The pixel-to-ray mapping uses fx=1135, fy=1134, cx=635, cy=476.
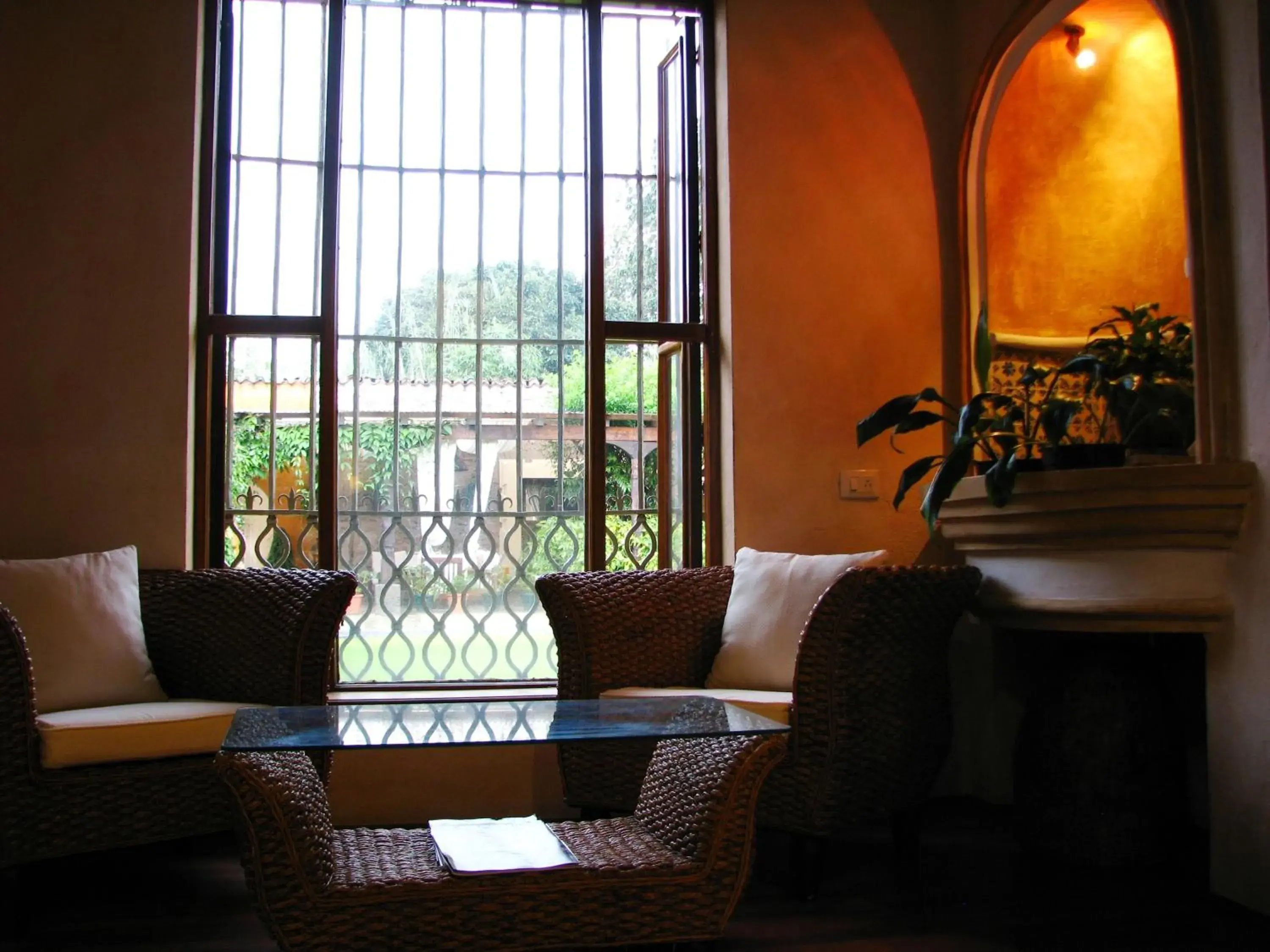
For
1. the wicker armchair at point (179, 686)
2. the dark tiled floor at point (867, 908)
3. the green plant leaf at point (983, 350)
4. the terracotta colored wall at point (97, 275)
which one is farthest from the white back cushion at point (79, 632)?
the green plant leaf at point (983, 350)

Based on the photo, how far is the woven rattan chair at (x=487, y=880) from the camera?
1.74m

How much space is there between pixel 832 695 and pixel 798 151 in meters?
2.08

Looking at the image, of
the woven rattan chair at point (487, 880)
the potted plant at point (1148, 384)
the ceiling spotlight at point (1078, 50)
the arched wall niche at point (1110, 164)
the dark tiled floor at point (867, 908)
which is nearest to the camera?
the woven rattan chair at point (487, 880)

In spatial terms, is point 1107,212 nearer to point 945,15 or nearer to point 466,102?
point 945,15

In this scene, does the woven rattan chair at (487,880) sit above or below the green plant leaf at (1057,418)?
below

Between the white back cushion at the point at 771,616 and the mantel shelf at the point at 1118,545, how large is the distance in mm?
412

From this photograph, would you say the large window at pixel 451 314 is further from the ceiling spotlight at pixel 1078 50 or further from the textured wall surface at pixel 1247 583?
the textured wall surface at pixel 1247 583

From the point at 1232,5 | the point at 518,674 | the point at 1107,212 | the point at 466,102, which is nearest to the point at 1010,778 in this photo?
the point at 518,674

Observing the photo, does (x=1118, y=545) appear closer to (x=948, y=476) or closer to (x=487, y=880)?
(x=948, y=476)

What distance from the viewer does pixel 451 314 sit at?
154 inches

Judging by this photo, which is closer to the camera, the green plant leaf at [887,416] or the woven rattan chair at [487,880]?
the woven rattan chair at [487,880]

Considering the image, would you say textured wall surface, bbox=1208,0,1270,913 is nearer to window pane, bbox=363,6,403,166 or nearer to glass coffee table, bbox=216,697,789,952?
glass coffee table, bbox=216,697,789,952

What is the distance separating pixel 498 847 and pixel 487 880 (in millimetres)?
184

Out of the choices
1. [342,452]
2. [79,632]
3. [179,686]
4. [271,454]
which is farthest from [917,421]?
[79,632]
